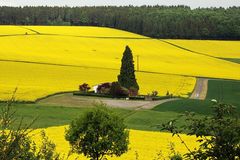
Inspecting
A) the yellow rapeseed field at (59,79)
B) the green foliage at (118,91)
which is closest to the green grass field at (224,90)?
the yellow rapeseed field at (59,79)

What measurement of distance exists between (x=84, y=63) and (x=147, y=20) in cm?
6738

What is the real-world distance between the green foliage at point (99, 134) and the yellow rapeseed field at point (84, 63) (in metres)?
23.9

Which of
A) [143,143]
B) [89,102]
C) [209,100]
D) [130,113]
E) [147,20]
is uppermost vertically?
[143,143]

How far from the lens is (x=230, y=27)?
13262 centimetres

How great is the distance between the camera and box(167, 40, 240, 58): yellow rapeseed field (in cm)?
10761

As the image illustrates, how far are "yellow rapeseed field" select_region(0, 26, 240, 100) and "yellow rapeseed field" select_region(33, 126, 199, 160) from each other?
17913 millimetres

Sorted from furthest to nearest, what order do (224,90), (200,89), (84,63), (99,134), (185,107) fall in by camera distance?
(84,63) → (200,89) → (224,90) → (185,107) → (99,134)

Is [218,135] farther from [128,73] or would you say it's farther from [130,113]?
[128,73]

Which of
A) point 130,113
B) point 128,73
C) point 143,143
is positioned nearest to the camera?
point 143,143

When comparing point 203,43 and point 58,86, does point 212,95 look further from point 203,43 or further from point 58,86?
point 203,43

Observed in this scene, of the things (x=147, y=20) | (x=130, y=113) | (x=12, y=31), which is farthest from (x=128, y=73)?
(x=147, y=20)

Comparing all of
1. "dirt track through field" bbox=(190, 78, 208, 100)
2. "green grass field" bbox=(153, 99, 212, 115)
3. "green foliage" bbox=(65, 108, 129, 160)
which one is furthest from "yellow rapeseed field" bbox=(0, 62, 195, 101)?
"green foliage" bbox=(65, 108, 129, 160)

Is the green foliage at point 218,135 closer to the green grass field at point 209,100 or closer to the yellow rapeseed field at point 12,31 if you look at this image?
the green grass field at point 209,100

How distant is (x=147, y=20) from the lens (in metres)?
141
